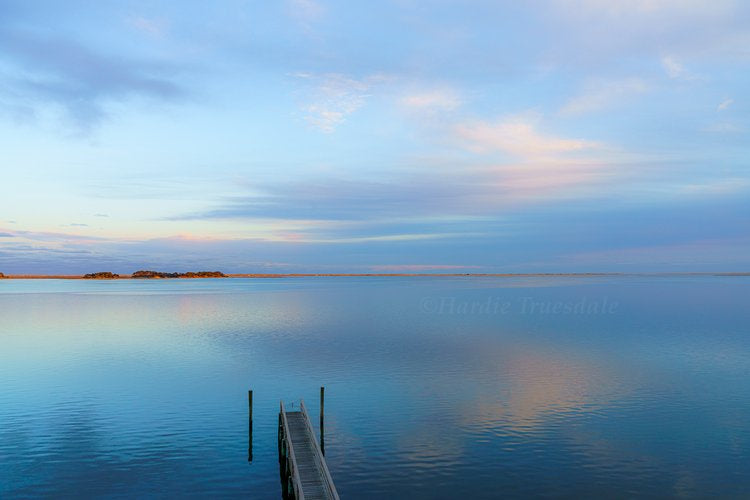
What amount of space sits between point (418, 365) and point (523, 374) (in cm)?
1004

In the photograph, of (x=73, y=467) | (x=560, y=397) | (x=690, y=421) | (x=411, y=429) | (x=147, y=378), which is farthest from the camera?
(x=147, y=378)

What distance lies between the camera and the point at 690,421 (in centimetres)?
3609

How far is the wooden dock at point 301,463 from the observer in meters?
22.5

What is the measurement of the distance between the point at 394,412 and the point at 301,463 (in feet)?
41.6

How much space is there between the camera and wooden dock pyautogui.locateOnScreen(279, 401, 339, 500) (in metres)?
22.5

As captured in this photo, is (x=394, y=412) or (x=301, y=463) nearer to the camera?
(x=301, y=463)

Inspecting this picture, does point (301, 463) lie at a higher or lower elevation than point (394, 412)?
higher

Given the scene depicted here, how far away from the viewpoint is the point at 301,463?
25.6 meters

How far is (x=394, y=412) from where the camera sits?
3731cm

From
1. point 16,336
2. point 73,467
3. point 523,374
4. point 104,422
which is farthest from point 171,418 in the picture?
point 16,336

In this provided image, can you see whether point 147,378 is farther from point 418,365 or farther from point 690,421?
point 690,421

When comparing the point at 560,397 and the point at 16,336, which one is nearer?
the point at 560,397

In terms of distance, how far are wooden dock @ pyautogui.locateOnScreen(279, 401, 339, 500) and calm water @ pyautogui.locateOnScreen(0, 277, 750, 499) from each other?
112 centimetres

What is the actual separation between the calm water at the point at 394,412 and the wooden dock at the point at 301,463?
1.12 meters
